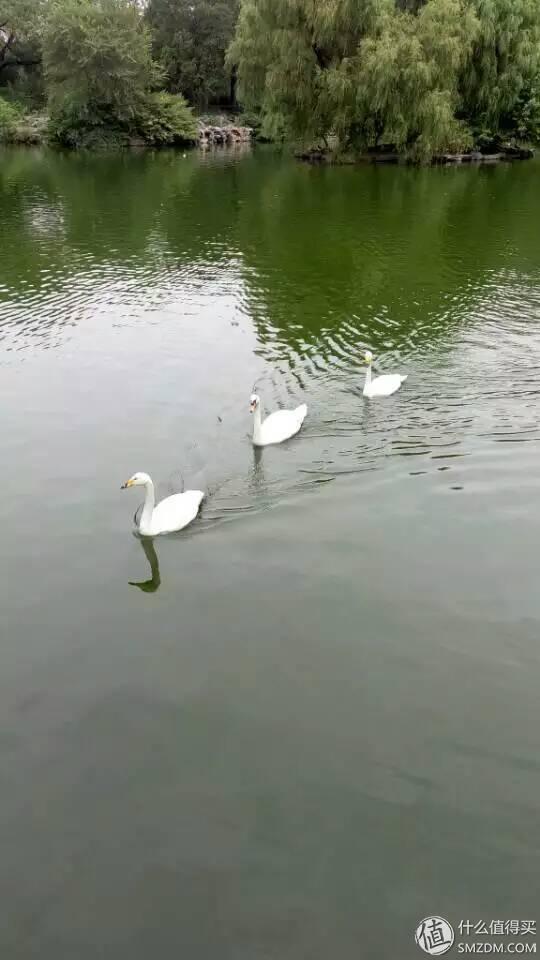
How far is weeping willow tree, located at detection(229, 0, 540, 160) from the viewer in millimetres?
34656

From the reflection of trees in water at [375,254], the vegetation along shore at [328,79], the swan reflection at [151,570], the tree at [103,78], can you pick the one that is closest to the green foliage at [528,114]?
the vegetation along shore at [328,79]

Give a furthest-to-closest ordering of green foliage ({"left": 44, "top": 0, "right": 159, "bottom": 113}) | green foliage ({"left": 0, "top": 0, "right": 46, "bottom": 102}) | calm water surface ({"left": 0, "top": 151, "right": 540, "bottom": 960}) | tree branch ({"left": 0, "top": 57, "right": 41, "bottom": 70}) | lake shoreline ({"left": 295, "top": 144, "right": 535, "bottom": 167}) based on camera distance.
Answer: tree branch ({"left": 0, "top": 57, "right": 41, "bottom": 70}) → green foliage ({"left": 0, "top": 0, "right": 46, "bottom": 102}) → green foliage ({"left": 44, "top": 0, "right": 159, "bottom": 113}) → lake shoreline ({"left": 295, "top": 144, "right": 535, "bottom": 167}) → calm water surface ({"left": 0, "top": 151, "right": 540, "bottom": 960})

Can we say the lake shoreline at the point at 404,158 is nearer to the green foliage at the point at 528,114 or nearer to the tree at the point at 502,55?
the green foliage at the point at 528,114

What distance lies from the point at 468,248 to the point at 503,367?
32.7 ft

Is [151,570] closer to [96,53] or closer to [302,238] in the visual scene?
[302,238]

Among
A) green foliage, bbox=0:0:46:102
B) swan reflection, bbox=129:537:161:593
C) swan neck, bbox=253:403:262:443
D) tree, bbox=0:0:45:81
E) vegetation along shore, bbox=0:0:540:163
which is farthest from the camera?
green foliage, bbox=0:0:46:102

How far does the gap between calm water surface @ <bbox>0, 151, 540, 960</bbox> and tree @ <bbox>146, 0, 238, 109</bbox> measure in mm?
54026

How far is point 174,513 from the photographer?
8859mm

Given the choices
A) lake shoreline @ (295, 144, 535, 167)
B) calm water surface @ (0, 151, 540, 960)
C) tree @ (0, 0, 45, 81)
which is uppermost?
tree @ (0, 0, 45, 81)

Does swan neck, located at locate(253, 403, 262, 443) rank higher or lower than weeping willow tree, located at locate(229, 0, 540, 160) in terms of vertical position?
lower

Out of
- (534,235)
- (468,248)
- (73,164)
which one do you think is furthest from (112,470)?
(73,164)

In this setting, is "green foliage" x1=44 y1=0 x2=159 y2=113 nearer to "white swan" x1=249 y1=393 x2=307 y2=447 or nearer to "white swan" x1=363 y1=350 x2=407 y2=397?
"white swan" x1=363 y1=350 x2=407 y2=397

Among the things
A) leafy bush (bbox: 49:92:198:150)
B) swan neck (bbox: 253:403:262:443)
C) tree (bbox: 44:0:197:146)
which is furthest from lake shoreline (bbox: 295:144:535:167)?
swan neck (bbox: 253:403:262:443)

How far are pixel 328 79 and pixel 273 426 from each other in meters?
31.8
